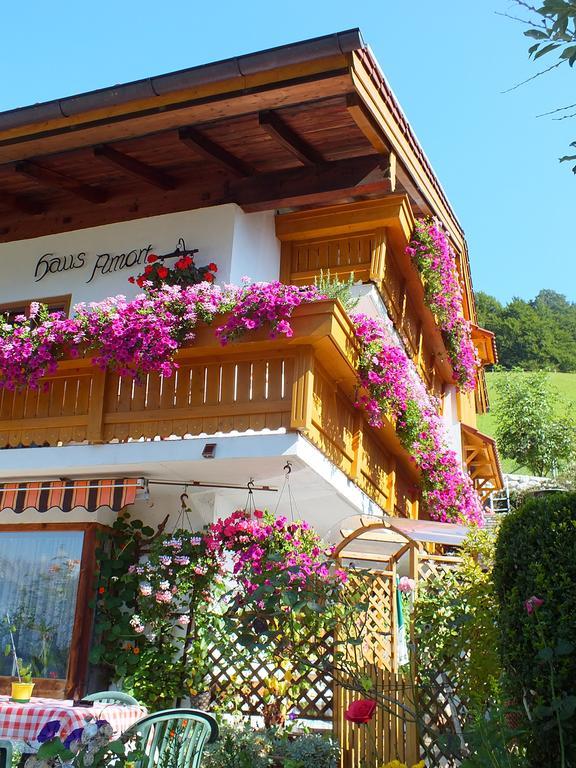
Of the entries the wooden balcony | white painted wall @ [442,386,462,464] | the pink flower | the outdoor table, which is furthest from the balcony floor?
white painted wall @ [442,386,462,464]

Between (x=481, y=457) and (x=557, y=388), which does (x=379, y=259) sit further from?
(x=557, y=388)

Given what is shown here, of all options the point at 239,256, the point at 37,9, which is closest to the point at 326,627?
the point at 239,256

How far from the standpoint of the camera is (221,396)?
27.7ft

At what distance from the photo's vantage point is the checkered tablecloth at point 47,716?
6.16 m

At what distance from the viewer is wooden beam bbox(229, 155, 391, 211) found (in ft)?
32.9

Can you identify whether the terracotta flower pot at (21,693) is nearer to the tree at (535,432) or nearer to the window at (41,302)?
the window at (41,302)

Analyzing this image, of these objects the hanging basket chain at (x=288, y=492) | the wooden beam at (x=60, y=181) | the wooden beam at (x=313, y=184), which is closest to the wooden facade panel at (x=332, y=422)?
the hanging basket chain at (x=288, y=492)

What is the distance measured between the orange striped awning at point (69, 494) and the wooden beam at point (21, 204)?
4.35m

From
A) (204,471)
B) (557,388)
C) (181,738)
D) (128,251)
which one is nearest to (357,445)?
(204,471)

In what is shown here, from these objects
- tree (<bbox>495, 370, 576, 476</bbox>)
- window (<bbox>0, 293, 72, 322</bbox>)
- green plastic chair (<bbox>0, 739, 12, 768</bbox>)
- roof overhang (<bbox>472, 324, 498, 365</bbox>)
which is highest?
tree (<bbox>495, 370, 576, 476</bbox>)

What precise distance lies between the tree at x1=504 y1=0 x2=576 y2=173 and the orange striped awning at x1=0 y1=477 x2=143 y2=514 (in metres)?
7.09

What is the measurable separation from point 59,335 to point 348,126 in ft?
13.8

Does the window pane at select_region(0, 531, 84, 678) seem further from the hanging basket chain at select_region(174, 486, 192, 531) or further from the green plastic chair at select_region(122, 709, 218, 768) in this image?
the green plastic chair at select_region(122, 709, 218, 768)

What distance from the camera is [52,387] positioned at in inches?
370
